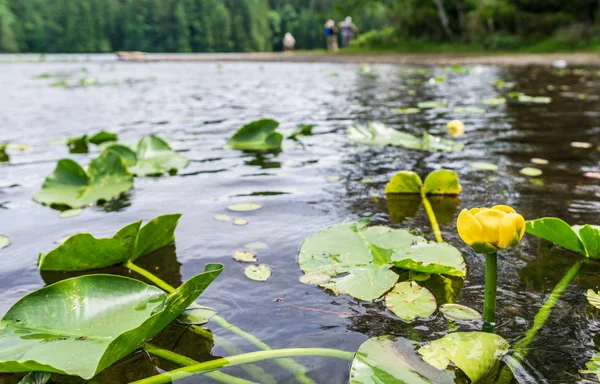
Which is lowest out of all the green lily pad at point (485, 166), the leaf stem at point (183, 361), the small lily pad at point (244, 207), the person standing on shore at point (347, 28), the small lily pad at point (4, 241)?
the green lily pad at point (485, 166)

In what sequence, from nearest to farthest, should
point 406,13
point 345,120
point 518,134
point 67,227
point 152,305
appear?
point 152,305, point 67,227, point 518,134, point 345,120, point 406,13

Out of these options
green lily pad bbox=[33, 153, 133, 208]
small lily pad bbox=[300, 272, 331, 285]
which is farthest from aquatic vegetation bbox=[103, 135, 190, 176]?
small lily pad bbox=[300, 272, 331, 285]

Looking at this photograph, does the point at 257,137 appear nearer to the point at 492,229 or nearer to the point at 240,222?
the point at 240,222

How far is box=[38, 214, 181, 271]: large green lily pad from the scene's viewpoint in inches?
43.9

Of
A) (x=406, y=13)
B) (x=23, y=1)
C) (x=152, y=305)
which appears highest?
(x=23, y=1)

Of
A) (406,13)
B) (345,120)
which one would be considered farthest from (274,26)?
(345,120)

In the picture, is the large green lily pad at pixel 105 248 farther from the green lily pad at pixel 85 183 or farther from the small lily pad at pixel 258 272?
the green lily pad at pixel 85 183

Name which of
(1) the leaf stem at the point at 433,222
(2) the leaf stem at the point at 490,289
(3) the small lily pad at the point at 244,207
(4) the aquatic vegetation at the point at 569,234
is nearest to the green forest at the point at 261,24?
(1) the leaf stem at the point at 433,222

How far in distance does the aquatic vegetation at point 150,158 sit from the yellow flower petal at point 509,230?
6.04 ft

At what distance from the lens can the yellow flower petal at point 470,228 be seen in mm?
759

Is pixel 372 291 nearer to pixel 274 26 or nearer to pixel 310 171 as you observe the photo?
pixel 310 171

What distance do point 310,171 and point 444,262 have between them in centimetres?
124

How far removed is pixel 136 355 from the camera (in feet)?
2.95

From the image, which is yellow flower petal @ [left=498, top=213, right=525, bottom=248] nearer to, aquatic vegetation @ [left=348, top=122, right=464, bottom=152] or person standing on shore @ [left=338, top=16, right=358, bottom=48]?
aquatic vegetation @ [left=348, top=122, right=464, bottom=152]
